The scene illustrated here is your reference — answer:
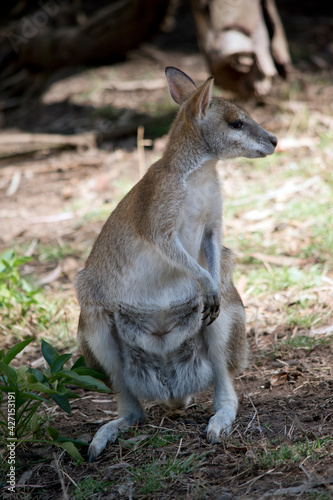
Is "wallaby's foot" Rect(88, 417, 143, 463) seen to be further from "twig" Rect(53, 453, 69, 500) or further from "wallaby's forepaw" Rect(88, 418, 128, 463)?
"twig" Rect(53, 453, 69, 500)

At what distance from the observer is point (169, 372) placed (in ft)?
9.68

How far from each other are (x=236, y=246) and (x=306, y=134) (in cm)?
212

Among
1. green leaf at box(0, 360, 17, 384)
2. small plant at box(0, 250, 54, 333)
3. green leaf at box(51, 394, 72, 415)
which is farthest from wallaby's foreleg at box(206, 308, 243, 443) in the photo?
small plant at box(0, 250, 54, 333)

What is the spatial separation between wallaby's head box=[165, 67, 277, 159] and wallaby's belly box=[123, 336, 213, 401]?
0.98 m

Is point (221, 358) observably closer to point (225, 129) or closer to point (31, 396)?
point (31, 396)

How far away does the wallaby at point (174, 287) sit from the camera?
112 inches

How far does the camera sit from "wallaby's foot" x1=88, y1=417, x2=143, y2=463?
2633mm

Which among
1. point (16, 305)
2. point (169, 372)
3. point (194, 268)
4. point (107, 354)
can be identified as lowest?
point (16, 305)

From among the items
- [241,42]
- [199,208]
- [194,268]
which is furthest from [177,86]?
[241,42]

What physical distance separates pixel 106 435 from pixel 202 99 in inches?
66.1

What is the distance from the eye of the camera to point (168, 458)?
2.49 meters

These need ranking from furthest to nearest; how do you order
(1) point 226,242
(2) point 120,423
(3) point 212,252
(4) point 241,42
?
(4) point 241,42 → (1) point 226,242 → (3) point 212,252 → (2) point 120,423

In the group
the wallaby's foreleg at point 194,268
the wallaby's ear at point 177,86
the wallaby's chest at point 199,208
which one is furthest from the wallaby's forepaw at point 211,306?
A: the wallaby's ear at point 177,86

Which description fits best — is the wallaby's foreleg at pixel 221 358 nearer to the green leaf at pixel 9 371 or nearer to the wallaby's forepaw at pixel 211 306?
the wallaby's forepaw at pixel 211 306
